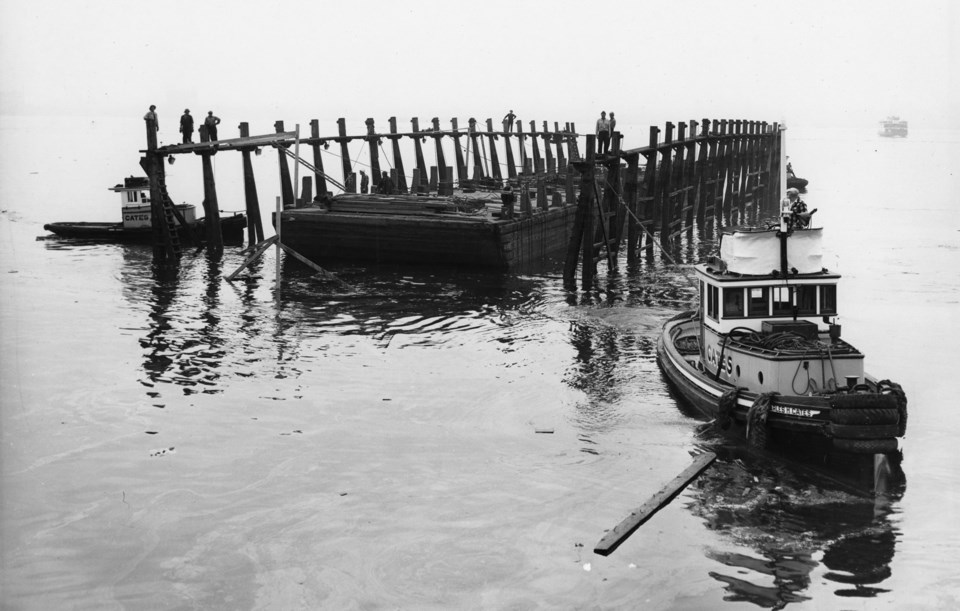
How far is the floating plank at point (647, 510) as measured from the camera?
12.9 metres

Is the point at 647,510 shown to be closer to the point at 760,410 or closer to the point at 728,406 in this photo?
the point at 760,410

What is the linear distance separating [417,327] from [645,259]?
15.7 meters

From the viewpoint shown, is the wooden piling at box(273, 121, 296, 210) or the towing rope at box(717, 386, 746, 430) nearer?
the towing rope at box(717, 386, 746, 430)

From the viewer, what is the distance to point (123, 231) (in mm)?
41844

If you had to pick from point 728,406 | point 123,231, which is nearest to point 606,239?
point 728,406

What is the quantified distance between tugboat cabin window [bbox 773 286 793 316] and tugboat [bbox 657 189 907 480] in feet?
0.06

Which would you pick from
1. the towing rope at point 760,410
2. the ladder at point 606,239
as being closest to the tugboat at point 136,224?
the ladder at point 606,239

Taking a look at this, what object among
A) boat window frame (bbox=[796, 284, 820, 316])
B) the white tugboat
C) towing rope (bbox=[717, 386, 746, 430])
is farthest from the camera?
boat window frame (bbox=[796, 284, 820, 316])

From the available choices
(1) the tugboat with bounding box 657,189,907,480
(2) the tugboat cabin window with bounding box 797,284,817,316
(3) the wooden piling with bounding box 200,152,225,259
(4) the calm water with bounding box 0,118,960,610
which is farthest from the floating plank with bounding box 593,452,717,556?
(3) the wooden piling with bounding box 200,152,225,259

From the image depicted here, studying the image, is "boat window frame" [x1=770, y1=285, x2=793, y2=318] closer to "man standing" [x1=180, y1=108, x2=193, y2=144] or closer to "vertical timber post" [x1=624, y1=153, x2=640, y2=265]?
"vertical timber post" [x1=624, y1=153, x2=640, y2=265]

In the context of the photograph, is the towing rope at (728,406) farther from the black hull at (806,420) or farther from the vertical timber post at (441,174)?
the vertical timber post at (441,174)

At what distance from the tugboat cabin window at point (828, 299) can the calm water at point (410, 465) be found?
2799mm

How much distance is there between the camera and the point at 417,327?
2683cm

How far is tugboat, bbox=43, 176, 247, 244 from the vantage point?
4100 cm
